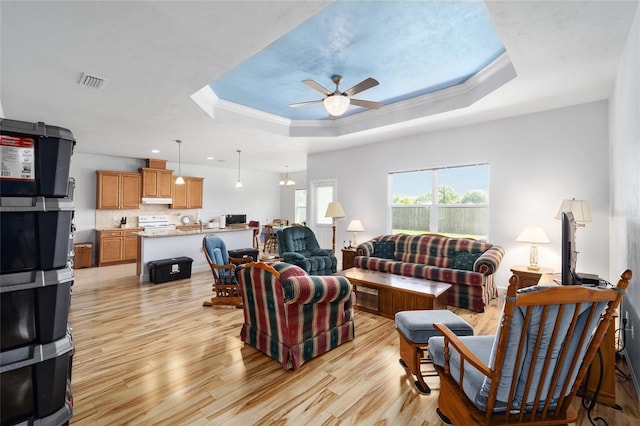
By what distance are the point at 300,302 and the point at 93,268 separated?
6.73 m

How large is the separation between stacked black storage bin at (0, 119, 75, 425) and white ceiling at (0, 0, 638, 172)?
149 centimetres

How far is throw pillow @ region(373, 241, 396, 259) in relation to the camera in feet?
17.0

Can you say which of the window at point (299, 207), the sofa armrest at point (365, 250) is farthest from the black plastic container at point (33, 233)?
the window at point (299, 207)

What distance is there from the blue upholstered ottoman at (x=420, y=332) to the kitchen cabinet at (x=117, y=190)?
7749mm

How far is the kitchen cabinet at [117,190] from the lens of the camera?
7075 millimetres

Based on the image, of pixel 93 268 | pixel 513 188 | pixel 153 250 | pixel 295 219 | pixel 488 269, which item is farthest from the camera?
pixel 295 219

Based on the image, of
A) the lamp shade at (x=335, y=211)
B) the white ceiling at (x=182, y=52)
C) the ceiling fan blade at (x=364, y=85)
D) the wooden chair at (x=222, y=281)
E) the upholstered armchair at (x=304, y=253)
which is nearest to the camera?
the white ceiling at (x=182, y=52)

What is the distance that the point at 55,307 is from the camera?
1124 millimetres

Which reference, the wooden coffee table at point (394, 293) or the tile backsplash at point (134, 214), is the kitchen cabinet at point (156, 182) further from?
the wooden coffee table at point (394, 293)

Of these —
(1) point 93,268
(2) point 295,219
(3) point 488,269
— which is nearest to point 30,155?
(3) point 488,269

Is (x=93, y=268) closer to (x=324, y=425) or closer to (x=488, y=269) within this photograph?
(x=324, y=425)

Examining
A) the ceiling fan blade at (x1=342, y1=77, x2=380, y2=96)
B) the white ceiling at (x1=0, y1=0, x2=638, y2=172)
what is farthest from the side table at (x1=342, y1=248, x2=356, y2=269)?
the ceiling fan blade at (x1=342, y1=77, x2=380, y2=96)

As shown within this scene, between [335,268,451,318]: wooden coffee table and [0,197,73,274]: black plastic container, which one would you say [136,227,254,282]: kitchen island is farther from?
[0,197,73,274]: black plastic container

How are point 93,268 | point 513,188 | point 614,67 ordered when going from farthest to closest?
point 93,268
point 513,188
point 614,67
